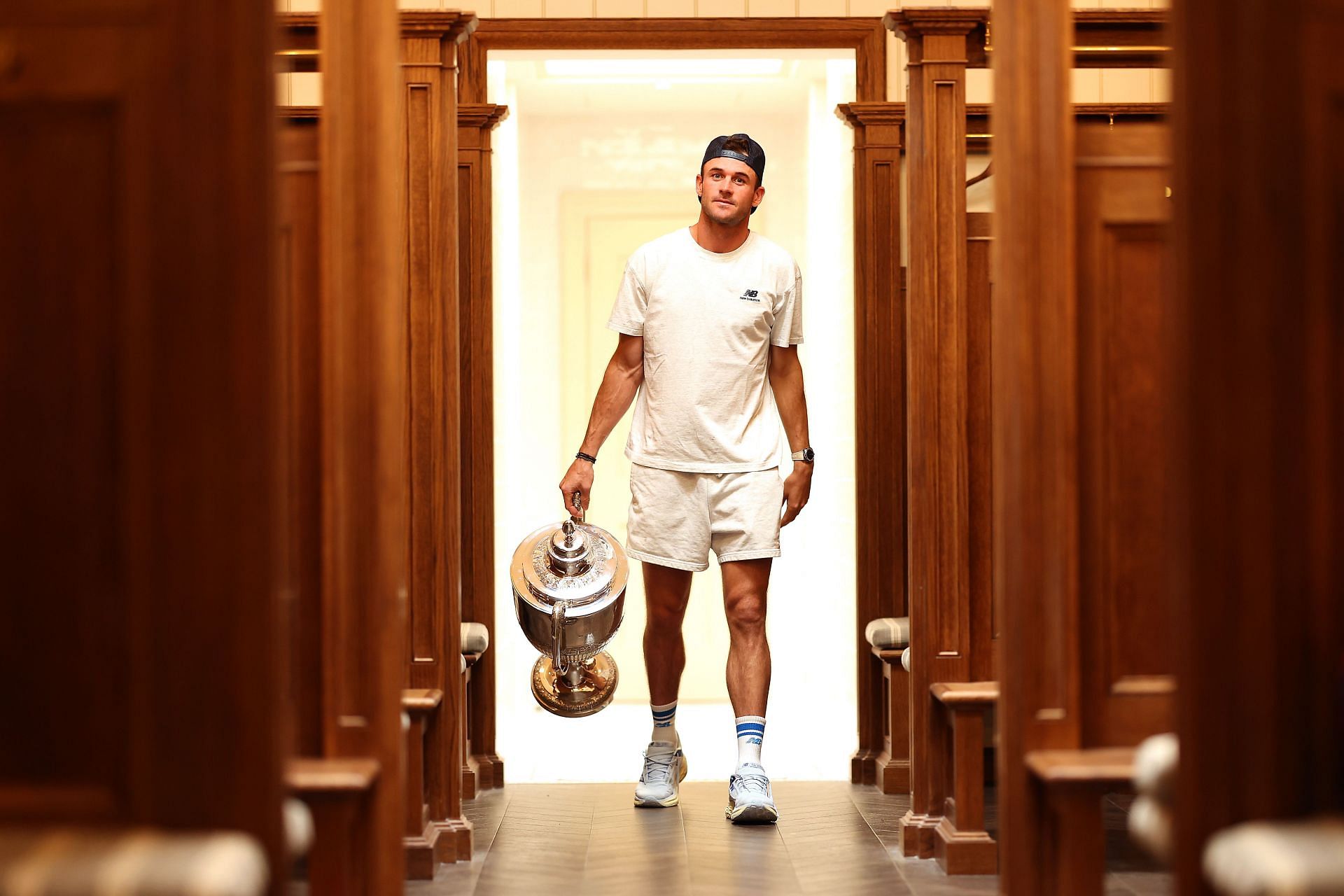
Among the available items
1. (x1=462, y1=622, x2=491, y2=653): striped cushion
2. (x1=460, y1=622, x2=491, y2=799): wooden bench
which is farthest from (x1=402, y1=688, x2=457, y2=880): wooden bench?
(x1=462, y1=622, x2=491, y2=653): striped cushion

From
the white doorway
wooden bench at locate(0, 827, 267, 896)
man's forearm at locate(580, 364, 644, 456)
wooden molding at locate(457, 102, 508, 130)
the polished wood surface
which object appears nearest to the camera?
wooden bench at locate(0, 827, 267, 896)

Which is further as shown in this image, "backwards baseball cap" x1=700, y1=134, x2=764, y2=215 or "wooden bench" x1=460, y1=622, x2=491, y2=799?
"backwards baseball cap" x1=700, y1=134, x2=764, y2=215

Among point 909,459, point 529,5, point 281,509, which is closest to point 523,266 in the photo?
point 529,5

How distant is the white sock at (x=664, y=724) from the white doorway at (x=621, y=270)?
89.1 inches

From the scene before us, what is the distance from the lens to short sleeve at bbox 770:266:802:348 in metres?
4.25

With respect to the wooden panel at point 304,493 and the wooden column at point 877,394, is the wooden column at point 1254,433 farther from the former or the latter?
the wooden column at point 877,394

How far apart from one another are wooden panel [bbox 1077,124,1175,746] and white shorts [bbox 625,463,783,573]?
1801mm

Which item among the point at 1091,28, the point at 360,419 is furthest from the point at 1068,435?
the point at 1091,28

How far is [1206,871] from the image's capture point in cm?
172

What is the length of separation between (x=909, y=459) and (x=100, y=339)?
89.7 inches

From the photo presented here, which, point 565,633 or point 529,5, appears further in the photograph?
point 529,5

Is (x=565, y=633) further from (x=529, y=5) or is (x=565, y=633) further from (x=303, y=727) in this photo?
(x=529, y=5)

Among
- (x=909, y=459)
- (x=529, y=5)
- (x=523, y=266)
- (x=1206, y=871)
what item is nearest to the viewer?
(x=1206, y=871)

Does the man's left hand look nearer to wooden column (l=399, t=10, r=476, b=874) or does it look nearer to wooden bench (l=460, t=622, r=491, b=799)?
wooden bench (l=460, t=622, r=491, b=799)
